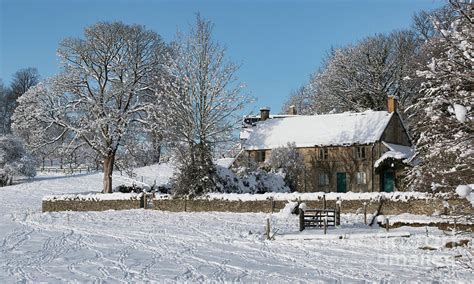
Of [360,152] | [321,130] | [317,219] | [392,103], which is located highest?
[392,103]

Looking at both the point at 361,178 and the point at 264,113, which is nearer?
the point at 361,178

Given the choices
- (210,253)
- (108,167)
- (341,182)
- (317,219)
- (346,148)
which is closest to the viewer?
(210,253)

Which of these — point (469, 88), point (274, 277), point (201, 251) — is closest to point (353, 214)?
point (201, 251)

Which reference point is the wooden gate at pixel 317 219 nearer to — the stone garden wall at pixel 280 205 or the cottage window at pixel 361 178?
the stone garden wall at pixel 280 205

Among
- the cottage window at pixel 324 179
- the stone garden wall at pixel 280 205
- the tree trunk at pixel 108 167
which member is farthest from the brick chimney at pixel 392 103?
the tree trunk at pixel 108 167

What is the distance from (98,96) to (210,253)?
22770 mm

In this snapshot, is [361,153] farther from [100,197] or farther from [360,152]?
[100,197]

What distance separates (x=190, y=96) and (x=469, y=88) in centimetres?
3015

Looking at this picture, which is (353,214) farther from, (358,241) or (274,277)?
(274,277)

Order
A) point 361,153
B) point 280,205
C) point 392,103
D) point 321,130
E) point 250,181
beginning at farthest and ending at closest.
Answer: point 321,130
point 392,103
point 361,153
point 250,181
point 280,205

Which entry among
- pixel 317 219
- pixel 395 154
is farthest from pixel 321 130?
pixel 317 219

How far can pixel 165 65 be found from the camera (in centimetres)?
3875

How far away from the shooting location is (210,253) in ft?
60.0

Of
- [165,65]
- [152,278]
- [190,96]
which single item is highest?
[165,65]
